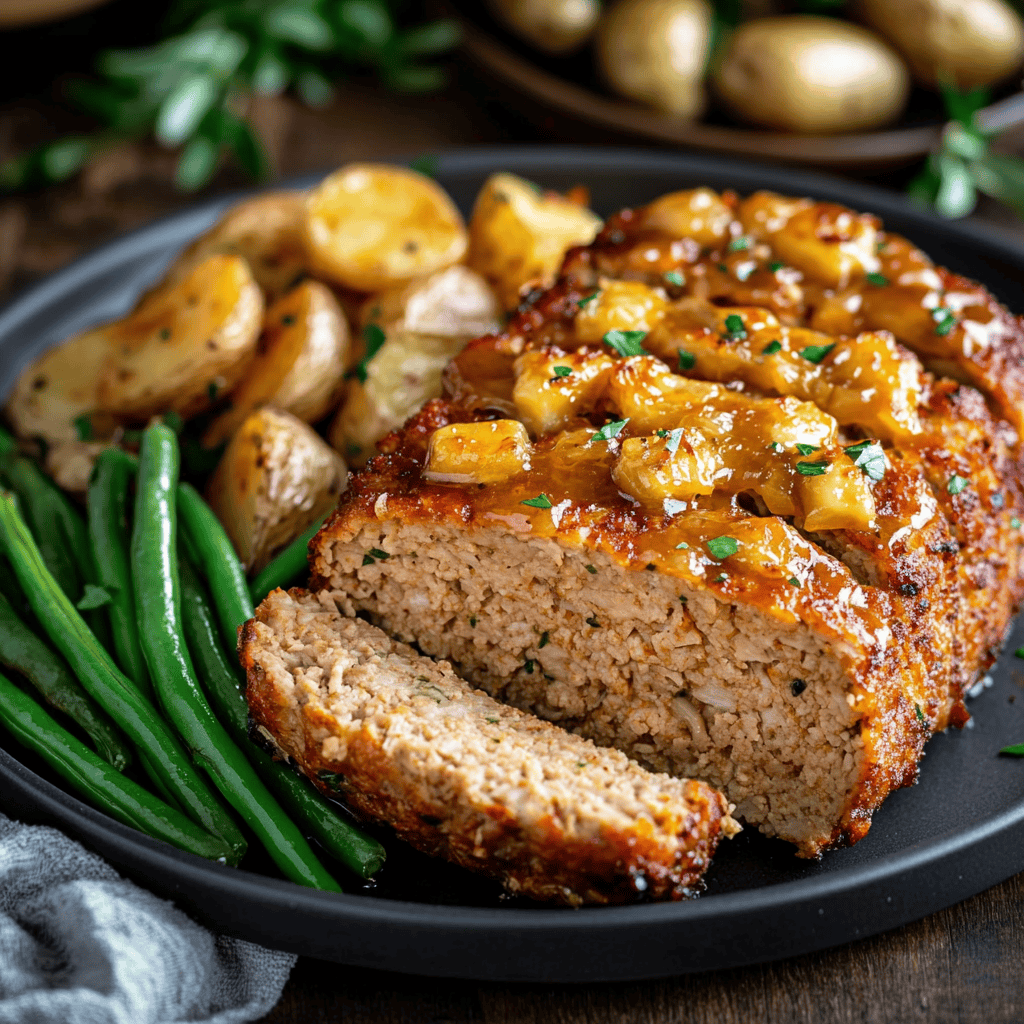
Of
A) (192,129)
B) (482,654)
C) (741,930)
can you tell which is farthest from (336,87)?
(741,930)

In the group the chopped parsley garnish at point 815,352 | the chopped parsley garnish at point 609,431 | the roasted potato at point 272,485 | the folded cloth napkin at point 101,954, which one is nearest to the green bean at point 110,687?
the folded cloth napkin at point 101,954

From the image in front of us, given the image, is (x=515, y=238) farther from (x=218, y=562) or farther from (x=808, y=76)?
(x=808, y=76)

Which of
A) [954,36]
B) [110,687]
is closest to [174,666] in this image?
[110,687]

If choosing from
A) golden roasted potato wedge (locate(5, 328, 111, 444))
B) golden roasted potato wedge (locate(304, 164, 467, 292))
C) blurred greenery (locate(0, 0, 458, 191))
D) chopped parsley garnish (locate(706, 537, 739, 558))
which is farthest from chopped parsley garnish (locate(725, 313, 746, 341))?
blurred greenery (locate(0, 0, 458, 191))

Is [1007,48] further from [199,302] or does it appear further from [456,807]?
[456,807]

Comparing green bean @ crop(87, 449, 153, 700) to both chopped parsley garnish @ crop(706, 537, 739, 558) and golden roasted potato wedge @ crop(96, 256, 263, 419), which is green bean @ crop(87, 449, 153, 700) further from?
chopped parsley garnish @ crop(706, 537, 739, 558)
